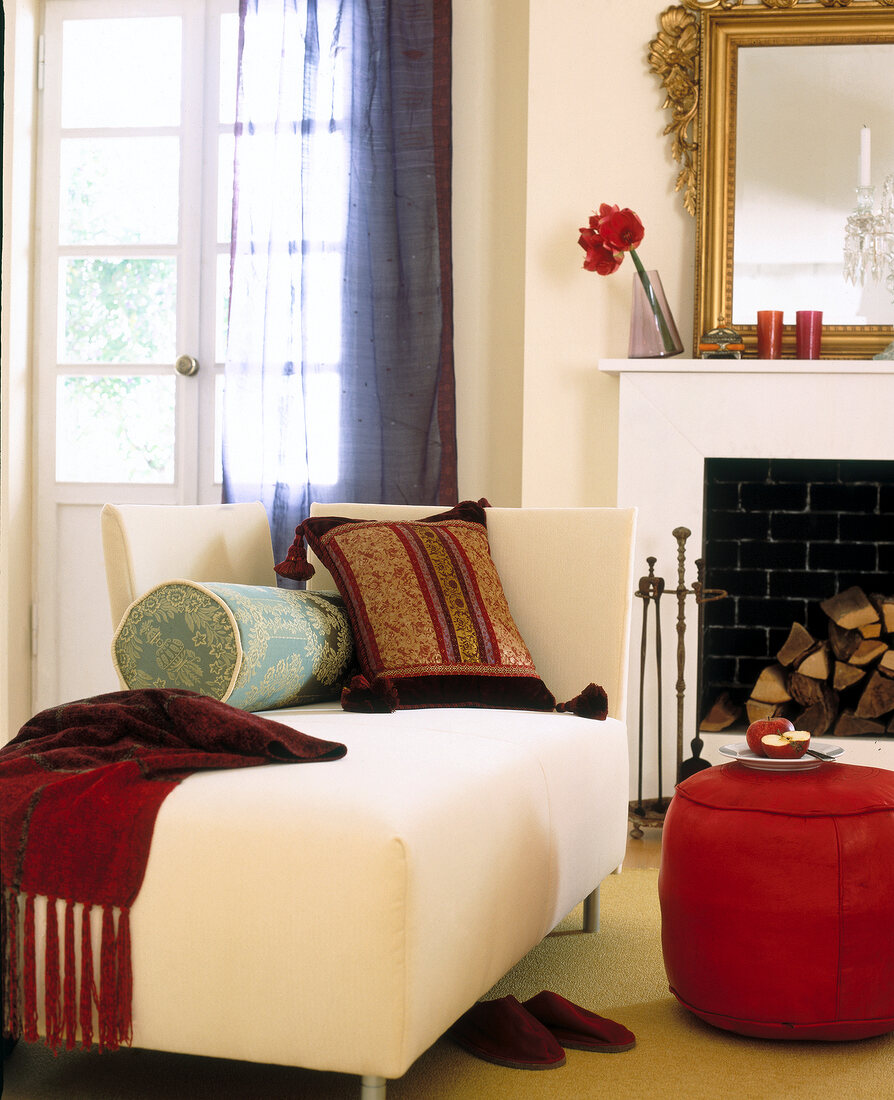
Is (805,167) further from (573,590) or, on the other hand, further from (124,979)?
(124,979)

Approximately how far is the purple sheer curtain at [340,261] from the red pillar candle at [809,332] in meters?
0.99

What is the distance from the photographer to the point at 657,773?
3.19 meters

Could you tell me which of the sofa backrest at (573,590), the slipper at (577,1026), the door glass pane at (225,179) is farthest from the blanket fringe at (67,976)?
the door glass pane at (225,179)

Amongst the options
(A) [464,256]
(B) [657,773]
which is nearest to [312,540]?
(B) [657,773]

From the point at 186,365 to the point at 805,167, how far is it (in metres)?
1.94

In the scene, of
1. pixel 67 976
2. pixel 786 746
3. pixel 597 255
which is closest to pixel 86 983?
pixel 67 976

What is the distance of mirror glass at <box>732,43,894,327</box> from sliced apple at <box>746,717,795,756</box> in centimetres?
175

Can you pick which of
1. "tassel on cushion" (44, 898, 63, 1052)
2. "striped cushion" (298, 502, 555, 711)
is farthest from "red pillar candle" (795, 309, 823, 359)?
"tassel on cushion" (44, 898, 63, 1052)

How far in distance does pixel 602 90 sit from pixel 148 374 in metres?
1.66

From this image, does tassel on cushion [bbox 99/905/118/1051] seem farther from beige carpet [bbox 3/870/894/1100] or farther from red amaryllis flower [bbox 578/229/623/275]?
red amaryllis flower [bbox 578/229/623/275]

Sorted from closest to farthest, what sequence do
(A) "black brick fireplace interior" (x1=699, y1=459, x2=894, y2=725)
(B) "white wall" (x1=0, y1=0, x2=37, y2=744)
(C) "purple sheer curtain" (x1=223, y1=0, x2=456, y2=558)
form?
(A) "black brick fireplace interior" (x1=699, y1=459, x2=894, y2=725), (C) "purple sheer curtain" (x1=223, y1=0, x2=456, y2=558), (B) "white wall" (x1=0, y1=0, x2=37, y2=744)

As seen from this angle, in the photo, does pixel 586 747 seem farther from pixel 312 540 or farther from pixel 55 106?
pixel 55 106

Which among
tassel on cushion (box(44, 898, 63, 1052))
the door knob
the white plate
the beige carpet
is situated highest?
the door knob

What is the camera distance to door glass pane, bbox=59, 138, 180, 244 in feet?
12.5
